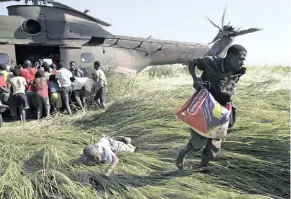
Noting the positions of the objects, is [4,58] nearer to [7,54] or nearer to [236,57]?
[7,54]

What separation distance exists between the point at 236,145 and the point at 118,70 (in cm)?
729

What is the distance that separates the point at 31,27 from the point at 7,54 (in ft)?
3.93

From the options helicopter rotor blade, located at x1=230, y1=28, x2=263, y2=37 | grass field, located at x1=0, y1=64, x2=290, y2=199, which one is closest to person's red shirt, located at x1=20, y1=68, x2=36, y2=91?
grass field, located at x1=0, y1=64, x2=290, y2=199

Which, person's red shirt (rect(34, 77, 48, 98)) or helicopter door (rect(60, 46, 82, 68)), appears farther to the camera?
helicopter door (rect(60, 46, 82, 68))

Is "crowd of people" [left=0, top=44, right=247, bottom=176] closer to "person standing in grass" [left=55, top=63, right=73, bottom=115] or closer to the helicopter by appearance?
"person standing in grass" [left=55, top=63, right=73, bottom=115]

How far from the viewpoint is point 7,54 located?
8.98 m

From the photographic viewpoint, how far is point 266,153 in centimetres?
375

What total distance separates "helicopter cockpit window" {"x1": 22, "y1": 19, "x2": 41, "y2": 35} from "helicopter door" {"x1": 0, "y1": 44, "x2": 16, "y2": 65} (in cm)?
77

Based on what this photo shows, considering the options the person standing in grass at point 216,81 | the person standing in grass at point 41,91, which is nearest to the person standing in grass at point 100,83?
the person standing in grass at point 41,91

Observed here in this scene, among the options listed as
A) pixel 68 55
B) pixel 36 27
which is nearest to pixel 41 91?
pixel 68 55

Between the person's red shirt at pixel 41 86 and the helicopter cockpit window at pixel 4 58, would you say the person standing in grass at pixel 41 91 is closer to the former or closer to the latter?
the person's red shirt at pixel 41 86

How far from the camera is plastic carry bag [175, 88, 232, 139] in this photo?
326 centimetres

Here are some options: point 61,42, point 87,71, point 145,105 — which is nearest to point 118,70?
point 87,71

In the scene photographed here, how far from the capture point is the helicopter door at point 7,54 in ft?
29.2
